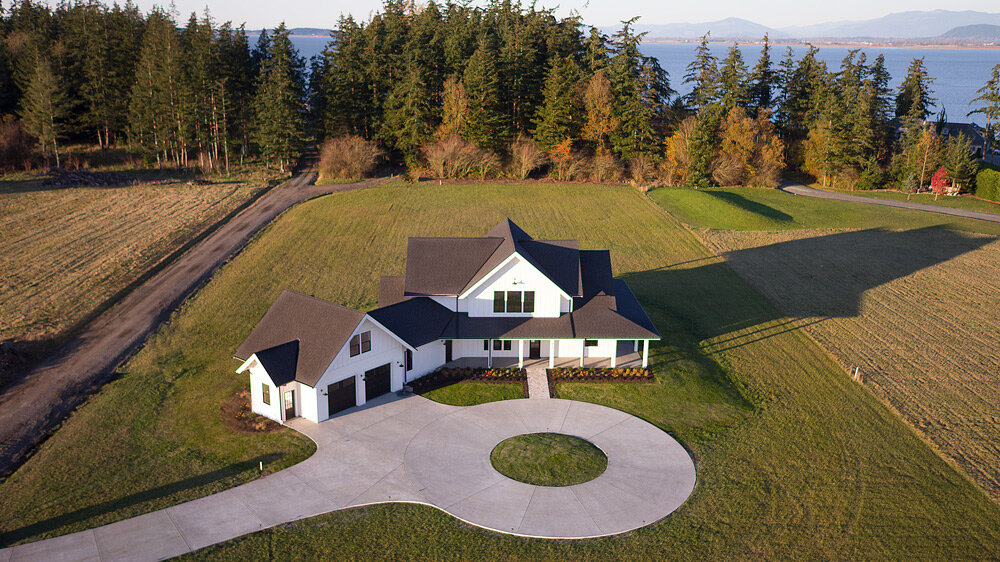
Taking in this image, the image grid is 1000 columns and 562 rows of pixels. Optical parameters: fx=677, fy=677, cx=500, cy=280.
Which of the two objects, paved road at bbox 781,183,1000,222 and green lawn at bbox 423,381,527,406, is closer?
green lawn at bbox 423,381,527,406

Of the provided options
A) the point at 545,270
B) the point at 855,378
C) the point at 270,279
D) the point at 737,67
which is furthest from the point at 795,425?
the point at 737,67

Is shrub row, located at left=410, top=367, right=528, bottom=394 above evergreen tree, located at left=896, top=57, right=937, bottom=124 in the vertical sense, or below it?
below

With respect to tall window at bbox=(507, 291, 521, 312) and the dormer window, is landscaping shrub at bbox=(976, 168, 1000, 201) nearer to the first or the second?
the dormer window

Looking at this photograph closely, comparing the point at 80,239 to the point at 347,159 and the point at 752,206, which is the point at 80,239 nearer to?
the point at 347,159

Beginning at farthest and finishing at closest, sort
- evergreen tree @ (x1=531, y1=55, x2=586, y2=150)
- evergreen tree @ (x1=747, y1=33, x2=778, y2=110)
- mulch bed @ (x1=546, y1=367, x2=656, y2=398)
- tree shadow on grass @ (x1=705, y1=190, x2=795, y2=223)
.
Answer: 1. evergreen tree @ (x1=747, y1=33, x2=778, y2=110)
2. evergreen tree @ (x1=531, y1=55, x2=586, y2=150)
3. tree shadow on grass @ (x1=705, y1=190, x2=795, y2=223)
4. mulch bed @ (x1=546, y1=367, x2=656, y2=398)

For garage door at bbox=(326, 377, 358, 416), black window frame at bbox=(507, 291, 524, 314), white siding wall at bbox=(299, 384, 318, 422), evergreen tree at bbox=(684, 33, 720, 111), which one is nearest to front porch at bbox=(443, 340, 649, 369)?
black window frame at bbox=(507, 291, 524, 314)

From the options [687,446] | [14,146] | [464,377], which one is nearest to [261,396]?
[464,377]
